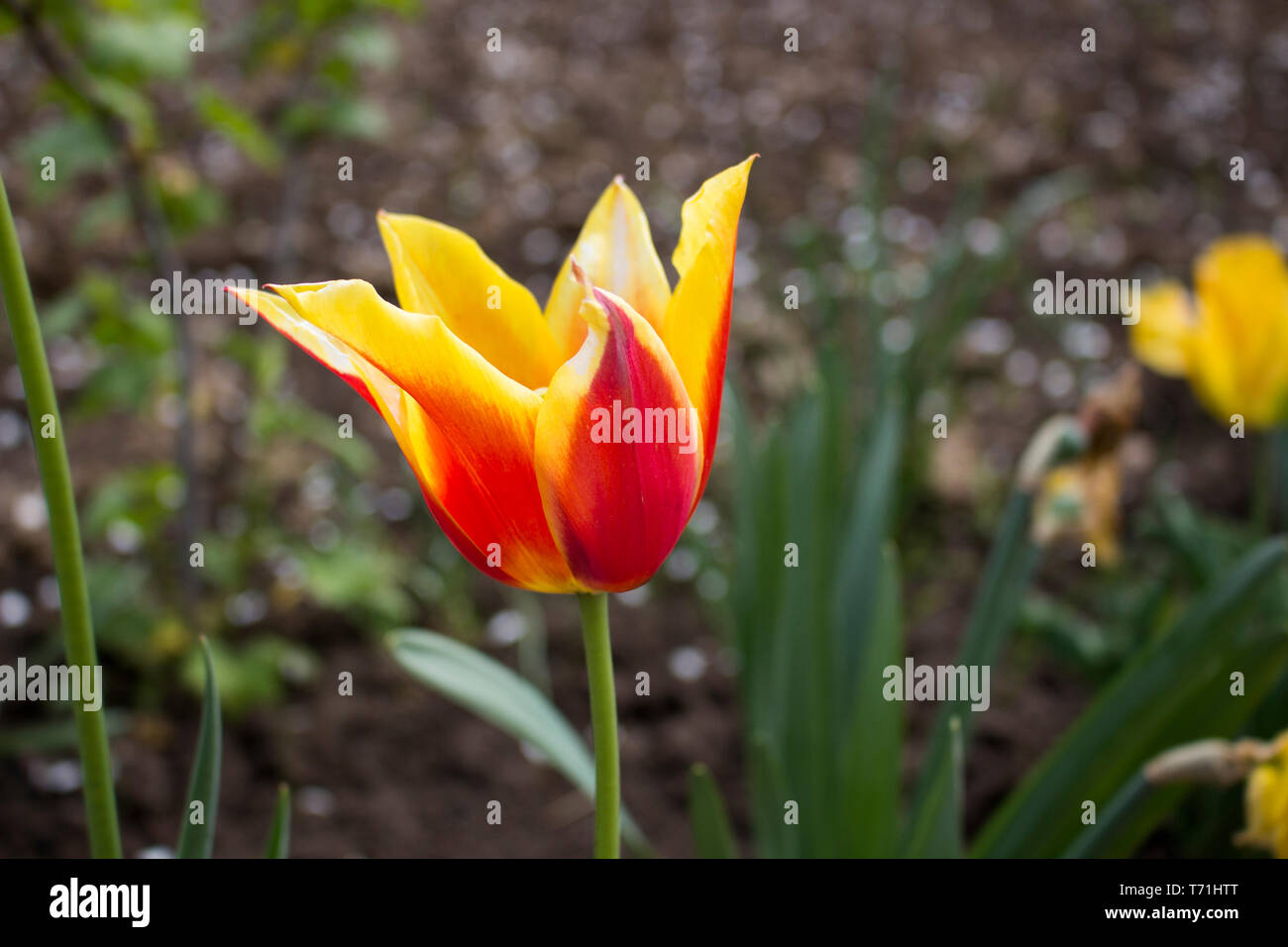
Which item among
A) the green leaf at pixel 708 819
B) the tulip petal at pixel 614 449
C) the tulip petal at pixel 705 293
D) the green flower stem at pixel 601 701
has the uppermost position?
the tulip petal at pixel 705 293

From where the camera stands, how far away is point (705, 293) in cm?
48

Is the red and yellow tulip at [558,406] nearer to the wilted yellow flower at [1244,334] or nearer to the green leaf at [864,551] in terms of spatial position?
the green leaf at [864,551]

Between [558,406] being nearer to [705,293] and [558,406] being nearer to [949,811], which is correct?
[705,293]

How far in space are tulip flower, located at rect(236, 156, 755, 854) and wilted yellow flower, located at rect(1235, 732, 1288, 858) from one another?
1.48ft

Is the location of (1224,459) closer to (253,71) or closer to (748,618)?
(748,618)

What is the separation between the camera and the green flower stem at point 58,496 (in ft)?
1.52

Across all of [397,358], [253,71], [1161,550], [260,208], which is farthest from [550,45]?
[397,358]

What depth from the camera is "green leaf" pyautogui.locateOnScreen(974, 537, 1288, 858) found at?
855 mm

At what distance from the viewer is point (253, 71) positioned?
4.74ft

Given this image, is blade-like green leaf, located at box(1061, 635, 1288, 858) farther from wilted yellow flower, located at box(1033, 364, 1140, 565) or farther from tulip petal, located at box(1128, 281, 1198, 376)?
tulip petal, located at box(1128, 281, 1198, 376)

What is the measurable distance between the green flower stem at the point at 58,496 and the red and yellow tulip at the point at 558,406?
4.3 inches

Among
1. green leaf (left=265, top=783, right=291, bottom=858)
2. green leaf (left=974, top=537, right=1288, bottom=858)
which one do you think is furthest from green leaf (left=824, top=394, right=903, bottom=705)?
green leaf (left=265, top=783, right=291, bottom=858)

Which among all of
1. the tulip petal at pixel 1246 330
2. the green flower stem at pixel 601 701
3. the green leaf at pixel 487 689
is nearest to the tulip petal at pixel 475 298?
the green flower stem at pixel 601 701
